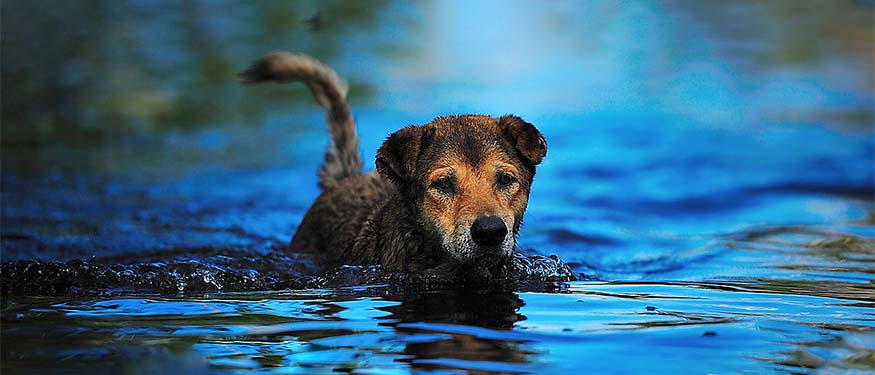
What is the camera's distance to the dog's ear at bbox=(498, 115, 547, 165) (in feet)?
22.6

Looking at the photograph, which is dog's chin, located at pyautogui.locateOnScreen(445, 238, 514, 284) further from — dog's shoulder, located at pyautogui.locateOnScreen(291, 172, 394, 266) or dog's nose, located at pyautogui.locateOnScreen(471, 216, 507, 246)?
dog's shoulder, located at pyautogui.locateOnScreen(291, 172, 394, 266)

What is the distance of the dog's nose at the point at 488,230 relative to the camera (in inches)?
243

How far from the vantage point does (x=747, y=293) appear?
22.6 ft

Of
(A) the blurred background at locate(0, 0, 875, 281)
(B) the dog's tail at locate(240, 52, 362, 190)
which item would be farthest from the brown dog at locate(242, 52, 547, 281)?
(A) the blurred background at locate(0, 0, 875, 281)

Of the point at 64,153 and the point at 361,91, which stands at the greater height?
the point at 361,91

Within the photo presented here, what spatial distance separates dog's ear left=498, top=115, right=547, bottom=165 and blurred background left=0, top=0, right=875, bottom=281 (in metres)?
1.87

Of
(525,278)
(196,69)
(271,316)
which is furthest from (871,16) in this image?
(271,316)

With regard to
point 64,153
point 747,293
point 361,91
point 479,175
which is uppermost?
point 361,91

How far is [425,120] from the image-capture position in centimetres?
1545

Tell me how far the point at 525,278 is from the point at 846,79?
12.8m

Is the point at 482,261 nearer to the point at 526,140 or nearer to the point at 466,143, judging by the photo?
the point at 466,143

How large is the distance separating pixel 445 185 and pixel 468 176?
15 centimetres

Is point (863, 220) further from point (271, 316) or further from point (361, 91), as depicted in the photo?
point (361, 91)

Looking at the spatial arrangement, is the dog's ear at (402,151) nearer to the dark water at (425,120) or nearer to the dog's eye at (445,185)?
the dog's eye at (445,185)
